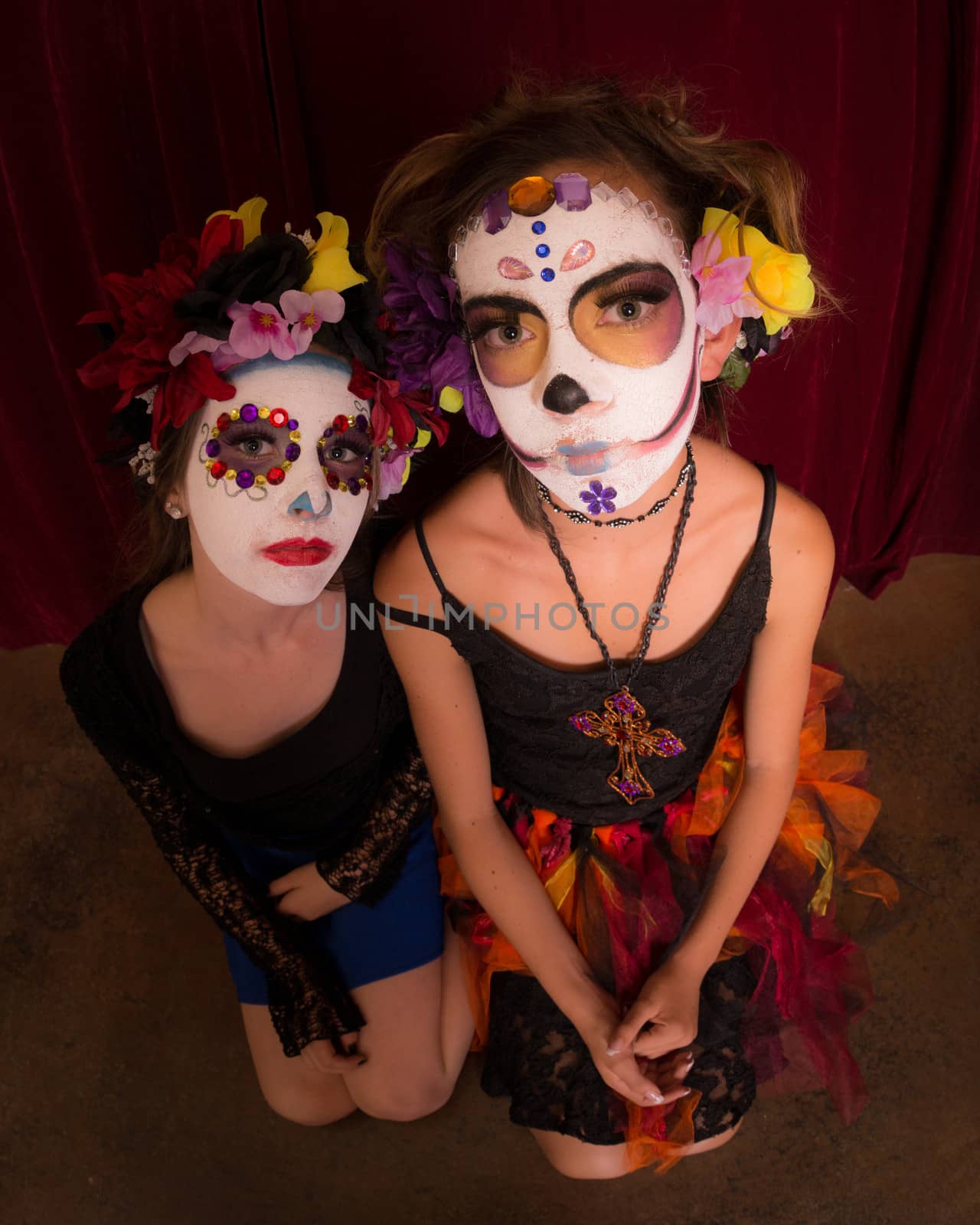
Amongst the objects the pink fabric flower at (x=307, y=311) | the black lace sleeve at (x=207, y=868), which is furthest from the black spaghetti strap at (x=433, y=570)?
→ the black lace sleeve at (x=207, y=868)

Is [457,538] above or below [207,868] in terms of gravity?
above

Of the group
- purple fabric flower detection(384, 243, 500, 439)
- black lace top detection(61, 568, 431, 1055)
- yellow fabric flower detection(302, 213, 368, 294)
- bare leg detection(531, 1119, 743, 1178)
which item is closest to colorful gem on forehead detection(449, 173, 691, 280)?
purple fabric flower detection(384, 243, 500, 439)

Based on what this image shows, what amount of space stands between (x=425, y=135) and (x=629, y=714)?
1.03 meters

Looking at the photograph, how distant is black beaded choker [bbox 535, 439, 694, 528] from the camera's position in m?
1.48

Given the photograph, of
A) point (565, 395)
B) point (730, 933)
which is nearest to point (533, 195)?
point (565, 395)

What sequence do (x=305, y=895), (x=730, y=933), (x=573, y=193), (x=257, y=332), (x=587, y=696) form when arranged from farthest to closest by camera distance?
(x=305, y=895) → (x=730, y=933) → (x=587, y=696) → (x=257, y=332) → (x=573, y=193)

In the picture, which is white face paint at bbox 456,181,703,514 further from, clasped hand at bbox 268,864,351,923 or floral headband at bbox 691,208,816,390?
clasped hand at bbox 268,864,351,923

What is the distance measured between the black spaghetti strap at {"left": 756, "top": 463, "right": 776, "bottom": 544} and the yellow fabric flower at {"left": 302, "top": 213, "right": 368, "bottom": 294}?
0.67m

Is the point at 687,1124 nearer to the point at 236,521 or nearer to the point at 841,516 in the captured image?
the point at 236,521

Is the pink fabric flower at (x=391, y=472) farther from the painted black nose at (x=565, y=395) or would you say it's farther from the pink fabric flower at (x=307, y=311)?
the painted black nose at (x=565, y=395)

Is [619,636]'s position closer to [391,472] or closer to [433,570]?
[433,570]

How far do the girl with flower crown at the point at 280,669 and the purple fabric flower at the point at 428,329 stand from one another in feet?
0.17

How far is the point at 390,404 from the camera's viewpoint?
1469 millimetres

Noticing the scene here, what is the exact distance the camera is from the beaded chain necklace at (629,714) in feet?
5.10
